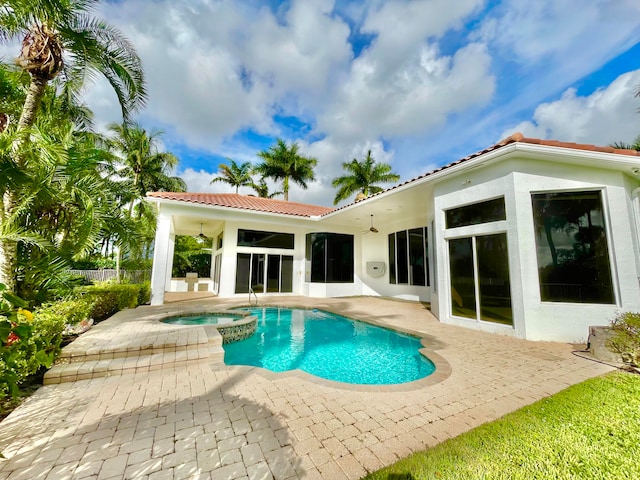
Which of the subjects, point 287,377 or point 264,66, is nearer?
point 287,377

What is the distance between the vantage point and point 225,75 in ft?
37.5

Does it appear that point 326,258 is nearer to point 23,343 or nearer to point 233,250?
point 233,250

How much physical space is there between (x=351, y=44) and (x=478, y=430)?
47.5 feet

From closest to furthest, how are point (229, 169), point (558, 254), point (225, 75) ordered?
point (558, 254) < point (225, 75) < point (229, 169)

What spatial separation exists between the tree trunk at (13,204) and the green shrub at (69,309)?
87 centimetres

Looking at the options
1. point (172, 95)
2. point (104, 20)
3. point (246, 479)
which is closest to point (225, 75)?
point (172, 95)

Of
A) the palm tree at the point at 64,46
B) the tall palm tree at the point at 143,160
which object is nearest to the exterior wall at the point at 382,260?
the palm tree at the point at 64,46

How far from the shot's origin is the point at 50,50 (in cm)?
578

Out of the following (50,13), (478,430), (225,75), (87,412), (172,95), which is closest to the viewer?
(478,430)

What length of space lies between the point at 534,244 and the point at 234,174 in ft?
100

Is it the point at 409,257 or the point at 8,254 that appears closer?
the point at 8,254

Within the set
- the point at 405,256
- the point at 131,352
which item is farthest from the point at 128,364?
the point at 405,256

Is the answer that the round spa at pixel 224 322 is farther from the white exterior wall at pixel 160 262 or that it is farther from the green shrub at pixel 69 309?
the white exterior wall at pixel 160 262

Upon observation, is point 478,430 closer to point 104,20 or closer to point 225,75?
point 104,20
